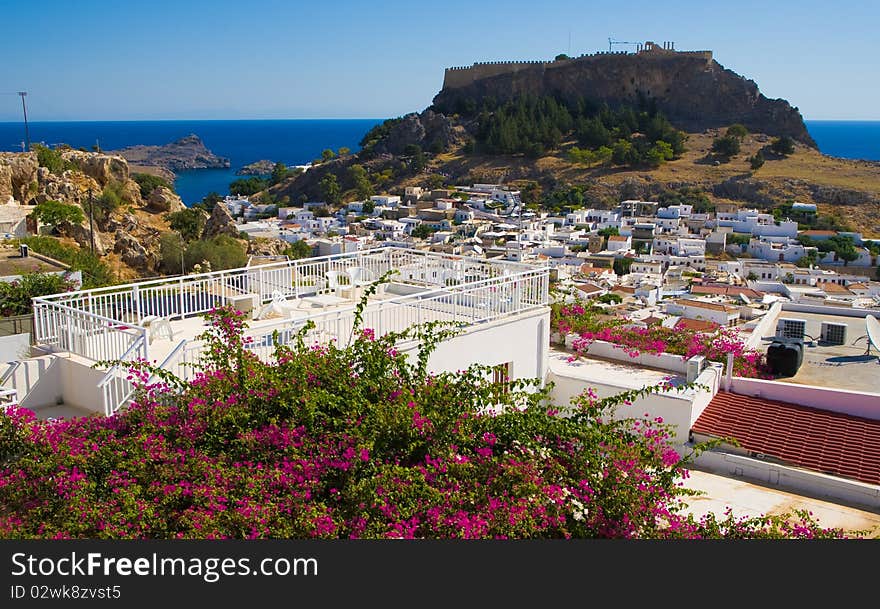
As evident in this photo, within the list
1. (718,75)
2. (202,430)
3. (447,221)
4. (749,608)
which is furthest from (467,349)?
(718,75)

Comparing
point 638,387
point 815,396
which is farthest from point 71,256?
point 815,396

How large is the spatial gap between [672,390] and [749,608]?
494 cm

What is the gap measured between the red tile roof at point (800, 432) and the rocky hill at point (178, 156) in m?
147

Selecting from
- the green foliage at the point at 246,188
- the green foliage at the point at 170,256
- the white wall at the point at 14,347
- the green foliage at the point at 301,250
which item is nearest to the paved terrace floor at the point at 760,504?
the white wall at the point at 14,347

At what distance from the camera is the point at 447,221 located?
64.2m

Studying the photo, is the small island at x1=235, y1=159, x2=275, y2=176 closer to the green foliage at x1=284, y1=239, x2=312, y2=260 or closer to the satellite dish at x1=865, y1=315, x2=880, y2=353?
the green foliage at x1=284, y1=239, x2=312, y2=260

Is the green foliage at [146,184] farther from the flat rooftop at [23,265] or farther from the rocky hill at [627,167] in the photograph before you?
the rocky hill at [627,167]

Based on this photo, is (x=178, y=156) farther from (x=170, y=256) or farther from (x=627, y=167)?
(x=170, y=256)

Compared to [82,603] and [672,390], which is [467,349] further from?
[82,603]

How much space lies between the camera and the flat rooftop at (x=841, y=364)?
8766 millimetres

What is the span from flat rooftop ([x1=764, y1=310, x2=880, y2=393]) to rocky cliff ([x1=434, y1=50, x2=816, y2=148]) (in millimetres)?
79170

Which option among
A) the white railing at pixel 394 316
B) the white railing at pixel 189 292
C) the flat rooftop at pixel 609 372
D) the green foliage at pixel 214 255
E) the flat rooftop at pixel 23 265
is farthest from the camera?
the green foliage at pixel 214 255

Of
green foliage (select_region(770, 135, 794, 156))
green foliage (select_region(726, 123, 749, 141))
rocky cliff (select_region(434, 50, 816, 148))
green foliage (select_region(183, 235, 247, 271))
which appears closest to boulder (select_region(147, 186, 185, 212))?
green foliage (select_region(183, 235, 247, 271))

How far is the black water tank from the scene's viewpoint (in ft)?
29.1
